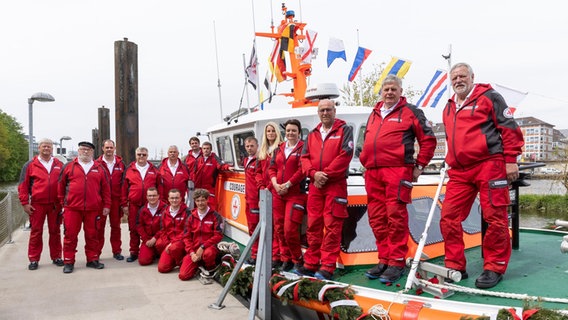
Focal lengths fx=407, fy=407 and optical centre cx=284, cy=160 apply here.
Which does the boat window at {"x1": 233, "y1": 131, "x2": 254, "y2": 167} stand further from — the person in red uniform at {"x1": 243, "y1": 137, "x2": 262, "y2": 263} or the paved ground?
the paved ground

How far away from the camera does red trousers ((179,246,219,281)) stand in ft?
16.6

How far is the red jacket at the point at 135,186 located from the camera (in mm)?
6105

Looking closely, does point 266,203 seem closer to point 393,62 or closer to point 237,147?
point 237,147

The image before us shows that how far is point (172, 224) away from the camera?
5.74m

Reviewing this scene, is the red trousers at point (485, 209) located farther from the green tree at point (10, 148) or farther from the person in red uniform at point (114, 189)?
the green tree at point (10, 148)

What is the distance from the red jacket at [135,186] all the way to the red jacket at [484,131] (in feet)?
14.8

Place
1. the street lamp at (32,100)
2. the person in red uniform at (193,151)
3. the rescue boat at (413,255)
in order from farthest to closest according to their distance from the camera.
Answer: the street lamp at (32,100), the person in red uniform at (193,151), the rescue boat at (413,255)

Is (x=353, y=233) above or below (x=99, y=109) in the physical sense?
below

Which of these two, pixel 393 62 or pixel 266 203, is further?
pixel 393 62

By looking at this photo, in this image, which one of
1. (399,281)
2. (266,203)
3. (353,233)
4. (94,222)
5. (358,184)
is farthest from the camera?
(94,222)

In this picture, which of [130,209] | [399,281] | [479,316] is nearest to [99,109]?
[130,209]

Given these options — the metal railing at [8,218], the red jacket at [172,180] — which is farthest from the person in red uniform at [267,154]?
the metal railing at [8,218]

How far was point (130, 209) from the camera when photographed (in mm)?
6148

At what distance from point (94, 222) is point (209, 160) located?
1.85 metres
